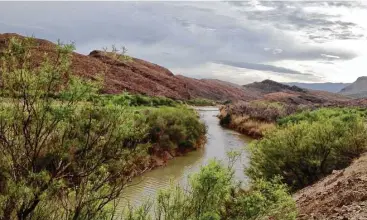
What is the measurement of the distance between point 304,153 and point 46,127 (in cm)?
1006

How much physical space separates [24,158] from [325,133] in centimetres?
1145

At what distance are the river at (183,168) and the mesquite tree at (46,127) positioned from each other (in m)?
3.16

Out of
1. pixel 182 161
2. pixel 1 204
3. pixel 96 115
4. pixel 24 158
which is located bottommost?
pixel 182 161

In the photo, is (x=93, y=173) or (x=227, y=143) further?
(x=227, y=143)

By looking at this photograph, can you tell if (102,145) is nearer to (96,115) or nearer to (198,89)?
(96,115)

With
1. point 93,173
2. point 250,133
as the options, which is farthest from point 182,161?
point 93,173

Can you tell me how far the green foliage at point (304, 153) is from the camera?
14.4 metres

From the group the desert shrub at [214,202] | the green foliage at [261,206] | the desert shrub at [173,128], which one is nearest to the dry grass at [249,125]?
the desert shrub at [173,128]

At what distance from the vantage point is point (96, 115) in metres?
7.23

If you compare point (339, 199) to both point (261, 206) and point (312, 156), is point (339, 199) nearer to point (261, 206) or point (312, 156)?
point (261, 206)

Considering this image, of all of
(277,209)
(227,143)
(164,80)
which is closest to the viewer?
(277,209)

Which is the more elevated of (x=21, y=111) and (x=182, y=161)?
(x=21, y=111)

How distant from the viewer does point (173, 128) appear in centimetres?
2478

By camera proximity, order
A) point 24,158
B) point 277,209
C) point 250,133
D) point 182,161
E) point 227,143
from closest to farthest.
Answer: point 24,158 < point 277,209 < point 182,161 < point 227,143 < point 250,133
